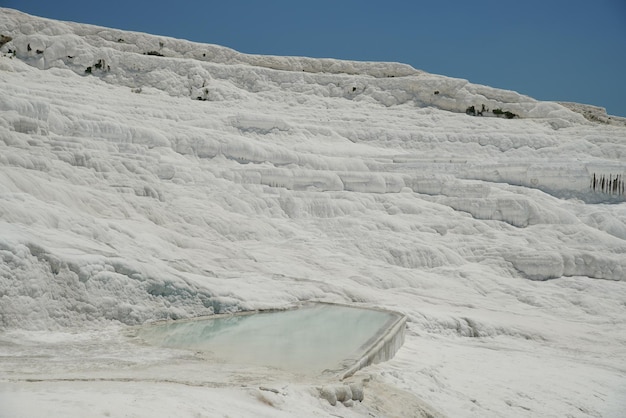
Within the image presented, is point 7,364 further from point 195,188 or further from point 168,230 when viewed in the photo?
point 195,188

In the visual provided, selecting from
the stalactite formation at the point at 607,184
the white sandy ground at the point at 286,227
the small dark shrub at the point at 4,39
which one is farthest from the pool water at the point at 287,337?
the small dark shrub at the point at 4,39

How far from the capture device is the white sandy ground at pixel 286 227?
267 inches

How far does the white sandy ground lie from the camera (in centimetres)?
679

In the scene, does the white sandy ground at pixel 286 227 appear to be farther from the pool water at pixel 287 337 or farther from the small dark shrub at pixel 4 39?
the small dark shrub at pixel 4 39

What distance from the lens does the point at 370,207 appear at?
686 inches

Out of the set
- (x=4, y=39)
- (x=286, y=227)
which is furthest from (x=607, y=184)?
(x=4, y=39)

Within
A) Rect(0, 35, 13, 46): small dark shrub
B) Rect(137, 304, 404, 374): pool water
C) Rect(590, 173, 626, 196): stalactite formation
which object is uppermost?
Rect(0, 35, 13, 46): small dark shrub

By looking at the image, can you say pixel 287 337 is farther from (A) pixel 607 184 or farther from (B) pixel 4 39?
(B) pixel 4 39

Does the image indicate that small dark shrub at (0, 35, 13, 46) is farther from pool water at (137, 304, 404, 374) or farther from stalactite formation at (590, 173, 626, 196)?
pool water at (137, 304, 404, 374)

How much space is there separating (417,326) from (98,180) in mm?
7419

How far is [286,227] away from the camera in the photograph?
607 inches

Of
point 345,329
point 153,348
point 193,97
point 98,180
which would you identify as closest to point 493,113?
point 193,97

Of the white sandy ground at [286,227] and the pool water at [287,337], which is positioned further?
the pool water at [287,337]

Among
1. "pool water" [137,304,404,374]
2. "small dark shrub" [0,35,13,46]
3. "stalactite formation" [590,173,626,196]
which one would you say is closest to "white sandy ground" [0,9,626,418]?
"stalactite formation" [590,173,626,196]
